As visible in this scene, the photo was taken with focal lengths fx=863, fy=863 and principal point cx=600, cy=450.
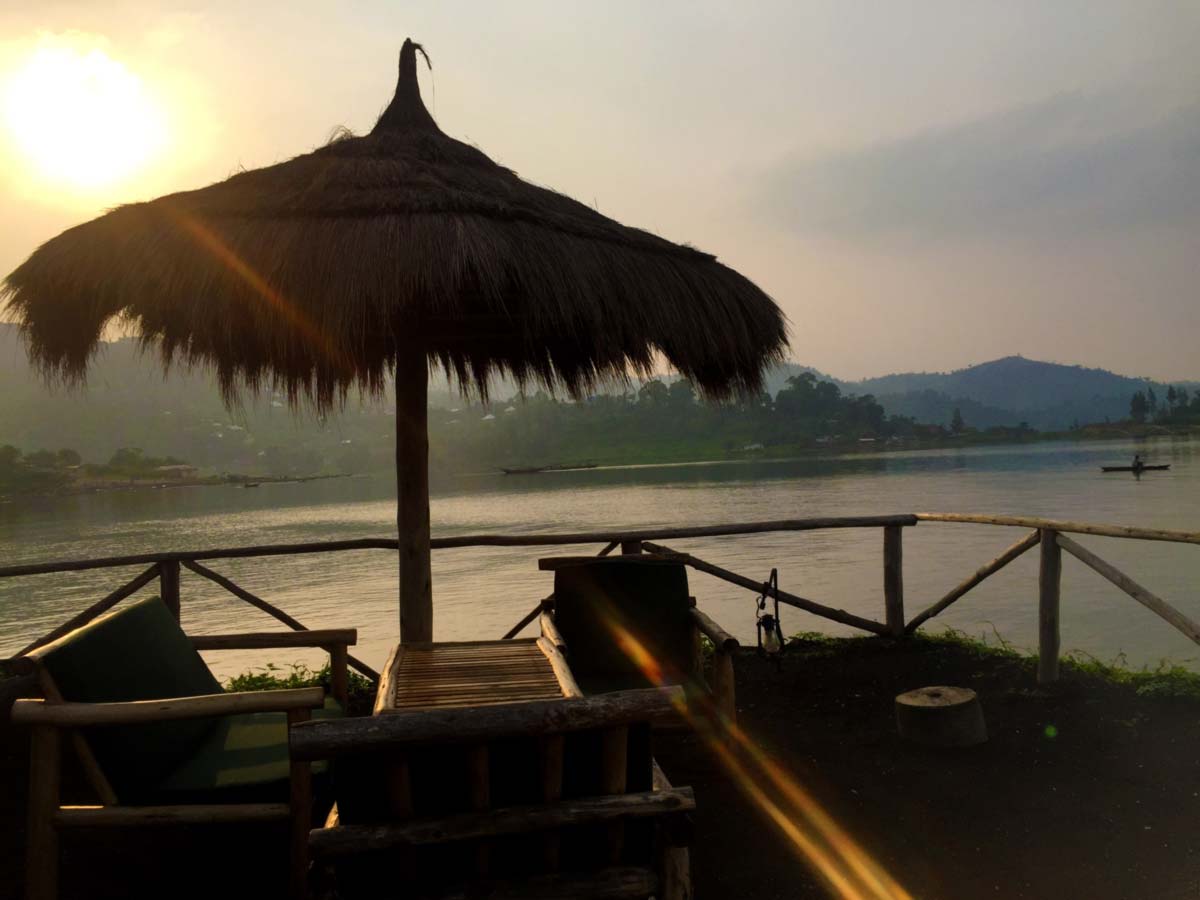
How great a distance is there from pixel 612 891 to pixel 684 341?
259 centimetres

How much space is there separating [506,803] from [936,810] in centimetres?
243

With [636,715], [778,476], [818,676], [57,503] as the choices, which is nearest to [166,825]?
[636,715]

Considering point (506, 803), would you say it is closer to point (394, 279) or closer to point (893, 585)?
point (394, 279)

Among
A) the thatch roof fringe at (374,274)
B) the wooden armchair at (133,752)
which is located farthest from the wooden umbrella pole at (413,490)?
the wooden armchair at (133,752)

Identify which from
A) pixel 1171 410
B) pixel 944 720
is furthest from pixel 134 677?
pixel 1171 410

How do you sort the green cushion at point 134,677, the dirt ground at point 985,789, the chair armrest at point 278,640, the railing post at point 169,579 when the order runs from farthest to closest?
the railing post at point 169,579, the chair armrest at point 278,640, the dirt ground at point 985,789, the green cushion at point 134,677

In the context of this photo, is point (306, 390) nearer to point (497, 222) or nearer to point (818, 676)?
point (497, 222)

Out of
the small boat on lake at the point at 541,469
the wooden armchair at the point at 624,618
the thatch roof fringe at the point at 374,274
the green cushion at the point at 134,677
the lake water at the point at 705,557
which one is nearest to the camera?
the green cushion at the point at 134,677

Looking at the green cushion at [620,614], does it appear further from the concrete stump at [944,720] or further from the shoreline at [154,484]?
the shoreline at [154,484]

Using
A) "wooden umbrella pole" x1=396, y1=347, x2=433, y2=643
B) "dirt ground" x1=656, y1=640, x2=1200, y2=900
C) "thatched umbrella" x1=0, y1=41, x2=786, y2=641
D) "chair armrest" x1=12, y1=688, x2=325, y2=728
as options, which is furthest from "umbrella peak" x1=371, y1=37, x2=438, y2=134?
"dirt ground" x1=656, y1=640, x2=1200, y2=900

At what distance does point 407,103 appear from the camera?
489 cm

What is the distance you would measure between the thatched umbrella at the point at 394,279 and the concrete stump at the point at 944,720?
1914mm

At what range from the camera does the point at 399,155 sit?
4.34 metres

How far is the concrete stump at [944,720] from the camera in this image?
436 cm
